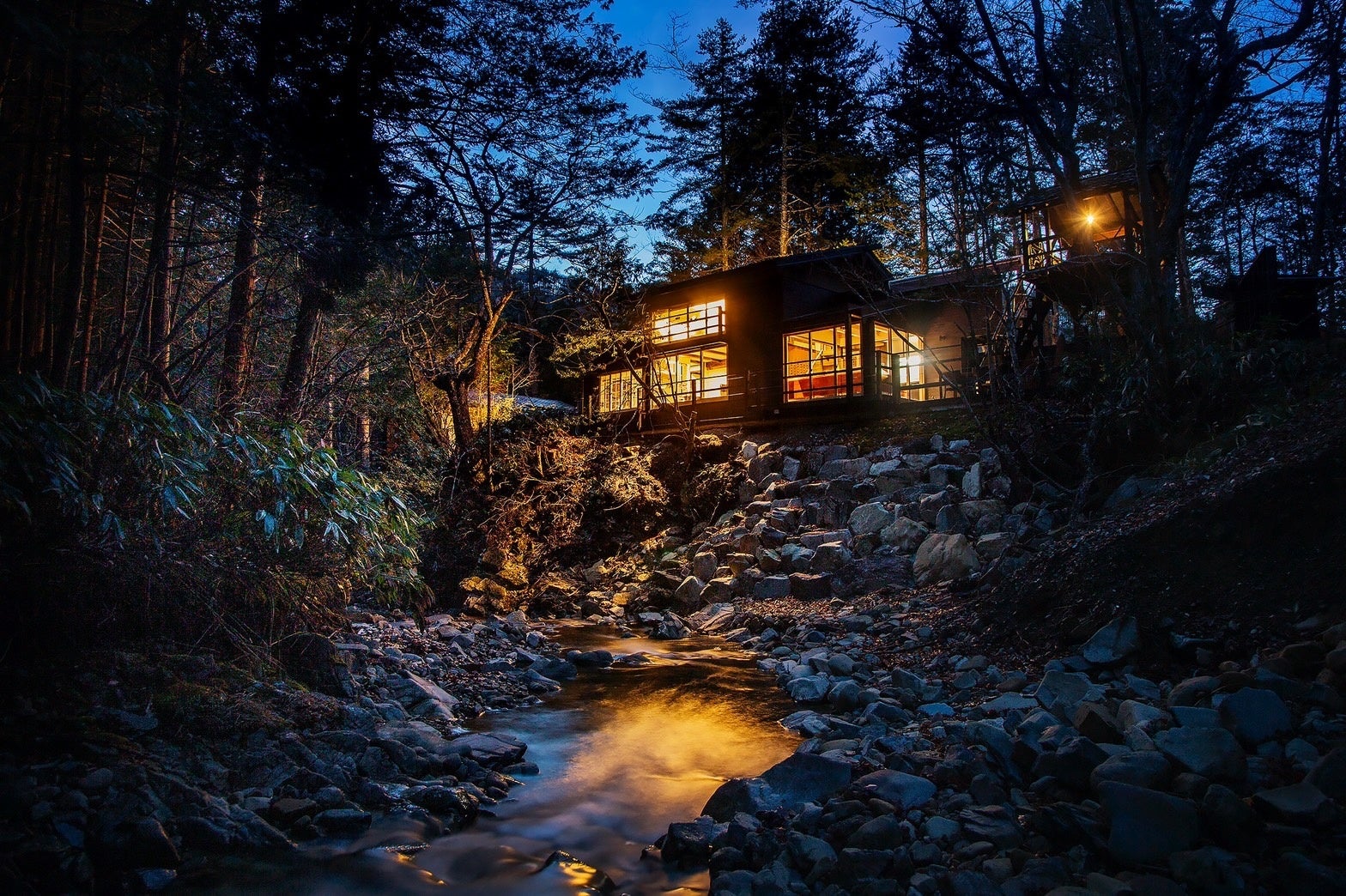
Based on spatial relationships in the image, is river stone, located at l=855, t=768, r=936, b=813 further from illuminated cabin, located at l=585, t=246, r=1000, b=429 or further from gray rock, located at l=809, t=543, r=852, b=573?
illuminated cabin, located at l=585, t=246, r=1000, b=429

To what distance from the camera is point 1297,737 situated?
324cm

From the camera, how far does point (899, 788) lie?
3477mm

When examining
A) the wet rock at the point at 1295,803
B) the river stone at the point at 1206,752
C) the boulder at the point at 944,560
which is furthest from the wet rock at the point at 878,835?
the boulder at the point at 944,560

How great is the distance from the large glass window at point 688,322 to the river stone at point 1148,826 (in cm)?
1695

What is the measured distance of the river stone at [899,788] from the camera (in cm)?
340

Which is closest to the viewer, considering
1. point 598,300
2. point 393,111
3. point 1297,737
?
point 1297,737

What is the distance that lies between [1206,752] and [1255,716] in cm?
48

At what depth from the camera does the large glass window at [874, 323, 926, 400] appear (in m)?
15.8

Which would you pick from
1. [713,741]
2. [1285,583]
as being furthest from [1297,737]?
[713,741]

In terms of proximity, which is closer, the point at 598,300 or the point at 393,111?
the point at 393,111

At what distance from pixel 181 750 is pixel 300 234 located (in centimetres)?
352

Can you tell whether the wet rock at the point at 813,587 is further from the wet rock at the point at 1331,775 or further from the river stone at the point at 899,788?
the wet rock at the point at 1331,775

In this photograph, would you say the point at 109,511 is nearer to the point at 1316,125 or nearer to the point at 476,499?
the point at 476,499

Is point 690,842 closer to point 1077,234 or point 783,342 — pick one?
point 1077,234
